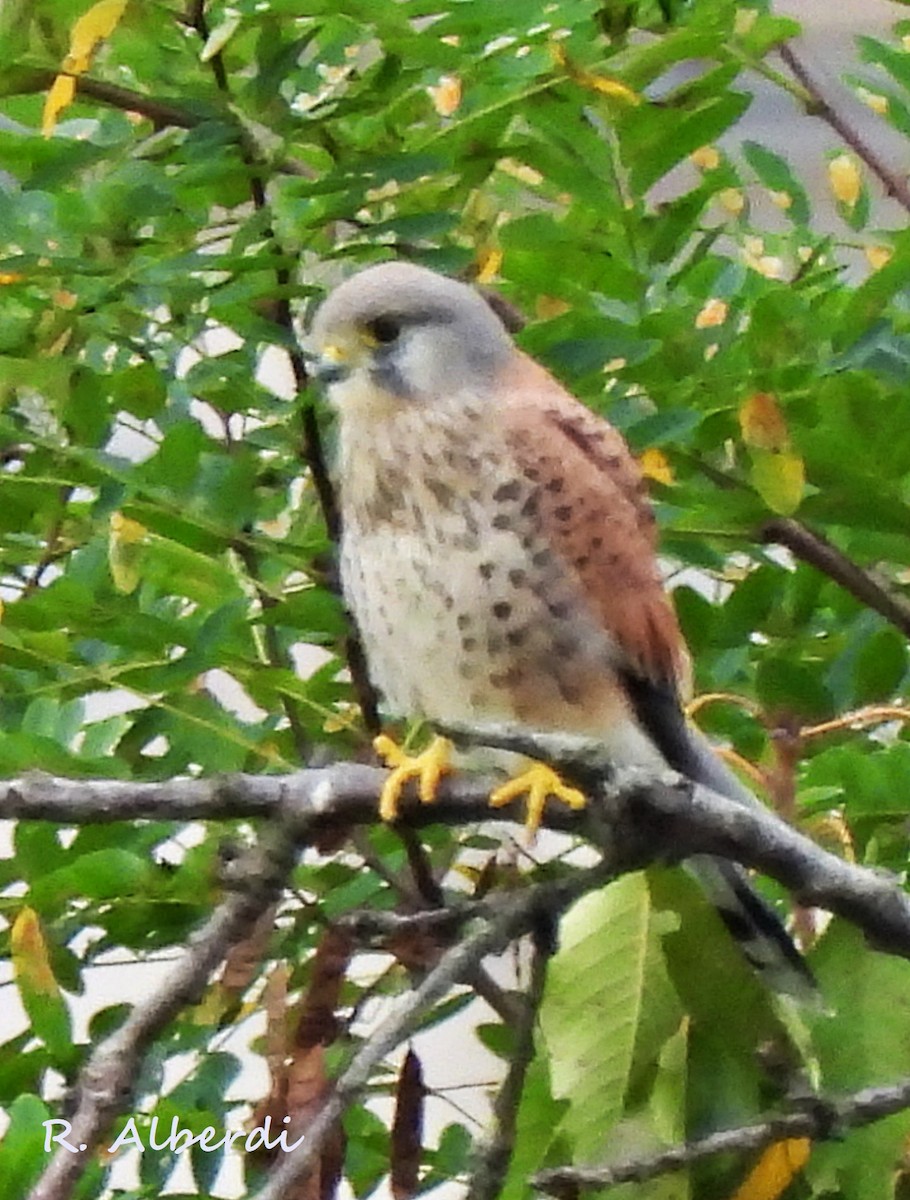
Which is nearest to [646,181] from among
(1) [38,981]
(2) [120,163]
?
(2) [120,163]

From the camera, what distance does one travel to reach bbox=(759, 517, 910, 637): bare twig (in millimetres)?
796

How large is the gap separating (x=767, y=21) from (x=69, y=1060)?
0.59m

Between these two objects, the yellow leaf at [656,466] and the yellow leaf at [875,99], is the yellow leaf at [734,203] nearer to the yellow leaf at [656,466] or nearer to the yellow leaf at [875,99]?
the yellow leaf at [875,99]

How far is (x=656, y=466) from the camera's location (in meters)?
0.83

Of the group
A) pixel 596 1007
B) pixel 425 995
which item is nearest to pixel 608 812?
pixel 425 995

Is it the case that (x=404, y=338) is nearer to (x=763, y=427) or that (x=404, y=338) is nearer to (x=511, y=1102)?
(x=763, y=427)

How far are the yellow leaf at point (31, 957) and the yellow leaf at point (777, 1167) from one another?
11.6 inches

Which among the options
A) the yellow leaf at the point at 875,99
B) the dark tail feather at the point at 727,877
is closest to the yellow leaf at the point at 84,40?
the dark tail feather at the point at 727,877

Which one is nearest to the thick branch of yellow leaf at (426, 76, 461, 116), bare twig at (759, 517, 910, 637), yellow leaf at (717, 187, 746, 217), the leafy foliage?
the leafy foliage

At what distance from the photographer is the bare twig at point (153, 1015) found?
48 centimetres

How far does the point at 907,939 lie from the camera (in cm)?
60

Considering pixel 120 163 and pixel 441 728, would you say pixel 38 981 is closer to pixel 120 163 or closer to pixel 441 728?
pixel 441 728

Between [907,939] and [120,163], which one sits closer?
[907,939]

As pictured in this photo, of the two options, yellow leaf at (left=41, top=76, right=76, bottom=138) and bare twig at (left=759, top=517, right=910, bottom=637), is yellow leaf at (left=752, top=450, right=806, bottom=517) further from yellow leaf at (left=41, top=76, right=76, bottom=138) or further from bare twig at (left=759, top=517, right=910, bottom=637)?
yellow leaf at (left=41, top=76, right=76, bottom=138)
